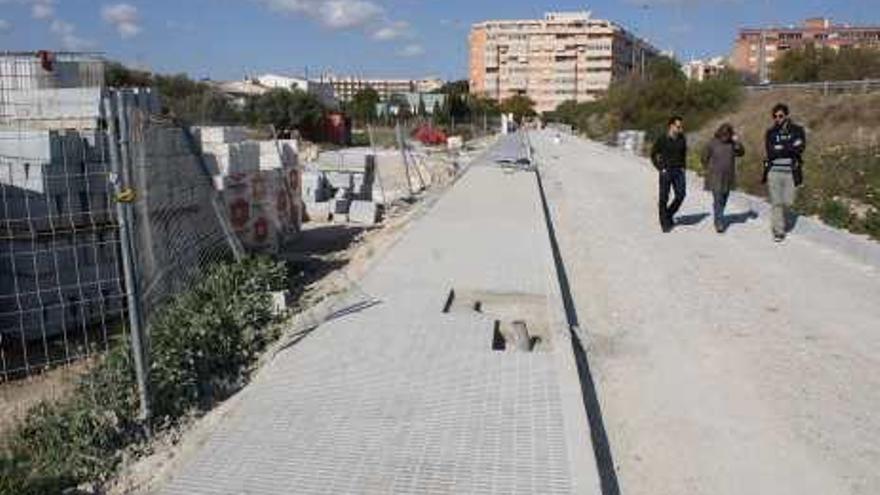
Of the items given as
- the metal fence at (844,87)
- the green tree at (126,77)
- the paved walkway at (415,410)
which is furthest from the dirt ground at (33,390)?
the metal fence at (844,87)

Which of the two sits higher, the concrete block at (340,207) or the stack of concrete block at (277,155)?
the stack of concrete block at (277,155)

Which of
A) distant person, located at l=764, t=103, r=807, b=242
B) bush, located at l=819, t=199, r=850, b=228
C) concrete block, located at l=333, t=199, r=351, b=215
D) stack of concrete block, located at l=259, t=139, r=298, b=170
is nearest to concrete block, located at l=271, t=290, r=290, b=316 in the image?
stack of concrete block, located at l=259, t=139, r=298, b=170

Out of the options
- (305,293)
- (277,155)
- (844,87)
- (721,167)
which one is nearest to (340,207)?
(277,155)

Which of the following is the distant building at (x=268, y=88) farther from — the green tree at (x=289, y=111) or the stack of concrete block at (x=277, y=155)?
the stack of concrete block at (x=277, y=155)

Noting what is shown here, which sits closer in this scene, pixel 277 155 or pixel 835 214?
pixel 835 214

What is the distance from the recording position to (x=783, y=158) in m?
12.4

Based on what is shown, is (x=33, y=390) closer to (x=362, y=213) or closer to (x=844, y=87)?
(x=362, y=213)

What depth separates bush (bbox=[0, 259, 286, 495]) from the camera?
4527 mm

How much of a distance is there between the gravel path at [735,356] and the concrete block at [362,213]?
260 inches

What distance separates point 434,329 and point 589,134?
76257mm

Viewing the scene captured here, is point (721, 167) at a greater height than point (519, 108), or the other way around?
point (721, 167)

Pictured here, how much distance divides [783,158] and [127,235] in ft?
31.9

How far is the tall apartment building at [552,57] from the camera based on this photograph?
535ft

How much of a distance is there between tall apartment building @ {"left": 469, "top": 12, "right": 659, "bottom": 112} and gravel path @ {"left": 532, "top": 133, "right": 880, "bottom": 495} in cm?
15364
